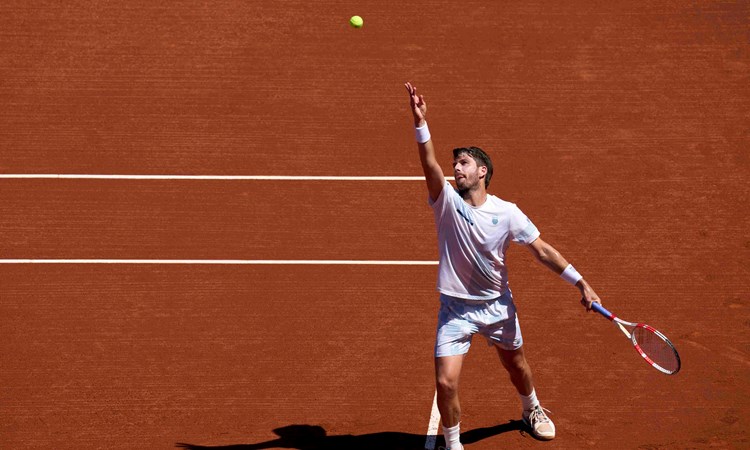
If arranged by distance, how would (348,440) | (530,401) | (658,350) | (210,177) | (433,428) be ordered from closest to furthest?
1. (658,350)
2. (530,401)
3. (348,440)
4. (433,428)
5. (210,177)

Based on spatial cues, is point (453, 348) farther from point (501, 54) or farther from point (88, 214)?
point (501, 54)

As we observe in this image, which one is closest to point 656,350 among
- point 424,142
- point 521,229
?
point 521,229

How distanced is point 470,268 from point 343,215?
425 centimetres

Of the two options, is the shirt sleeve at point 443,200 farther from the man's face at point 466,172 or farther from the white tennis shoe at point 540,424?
the white tennis shoe at point 540,424

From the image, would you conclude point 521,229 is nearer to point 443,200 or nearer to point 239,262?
point 443,200

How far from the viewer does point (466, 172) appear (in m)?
8.63

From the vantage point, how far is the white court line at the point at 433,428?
949 cm

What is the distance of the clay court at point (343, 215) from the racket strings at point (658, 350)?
37.7 inches

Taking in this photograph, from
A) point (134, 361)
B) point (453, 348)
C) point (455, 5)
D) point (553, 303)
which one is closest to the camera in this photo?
point (453, 348)

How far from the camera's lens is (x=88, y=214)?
12.7 m

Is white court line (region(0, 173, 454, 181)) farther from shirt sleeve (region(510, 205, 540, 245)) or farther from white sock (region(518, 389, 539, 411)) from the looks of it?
shirt sleeve (region(510, 205, 540, 245))

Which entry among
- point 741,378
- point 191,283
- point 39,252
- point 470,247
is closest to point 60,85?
point 39,252

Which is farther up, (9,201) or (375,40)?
(375,40)

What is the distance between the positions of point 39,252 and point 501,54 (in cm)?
673
